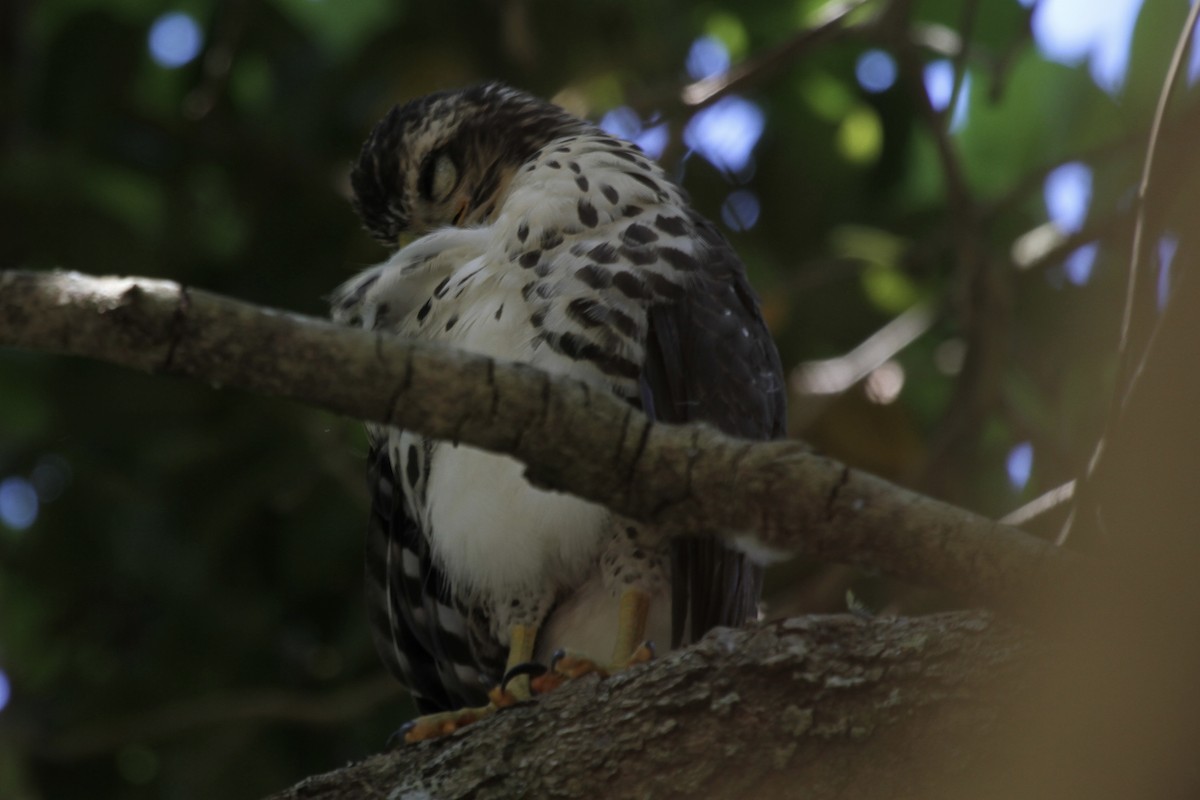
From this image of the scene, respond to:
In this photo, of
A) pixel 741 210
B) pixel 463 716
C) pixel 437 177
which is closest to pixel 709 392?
pixel 463 716

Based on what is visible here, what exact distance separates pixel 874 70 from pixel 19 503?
11.1ft

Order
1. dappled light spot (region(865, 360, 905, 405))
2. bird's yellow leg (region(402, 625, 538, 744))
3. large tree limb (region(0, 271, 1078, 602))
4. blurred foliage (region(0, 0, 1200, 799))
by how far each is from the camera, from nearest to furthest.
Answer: large tree limb (region(0, 271, 1078, 602)) → bird's yellow leg (region(402, 625, 538, 744)) → blurred foliage (region(0, 0, 1200, 799)) → dappled light spot (region(865, 360, 905, 405))

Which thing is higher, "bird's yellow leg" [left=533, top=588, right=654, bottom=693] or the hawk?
the hawk

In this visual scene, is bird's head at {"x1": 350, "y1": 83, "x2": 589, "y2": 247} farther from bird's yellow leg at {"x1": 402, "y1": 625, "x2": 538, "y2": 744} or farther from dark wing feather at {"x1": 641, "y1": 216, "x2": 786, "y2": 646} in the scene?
bird's yellow leg at {"x1": 402, "y1": 625, "x2": 538, "y2": 744}

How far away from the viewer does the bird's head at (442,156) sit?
12.5ft

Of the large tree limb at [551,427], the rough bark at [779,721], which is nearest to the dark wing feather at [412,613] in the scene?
the rough bark at [779,721]

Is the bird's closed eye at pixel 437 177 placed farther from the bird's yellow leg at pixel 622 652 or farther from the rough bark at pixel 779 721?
the rough bark at pixel 779 721

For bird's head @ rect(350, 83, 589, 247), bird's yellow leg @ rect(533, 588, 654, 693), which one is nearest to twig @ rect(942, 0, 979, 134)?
bird's head @ rect(350, 83, 589, 247)

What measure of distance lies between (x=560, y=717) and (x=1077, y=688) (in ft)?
3.74

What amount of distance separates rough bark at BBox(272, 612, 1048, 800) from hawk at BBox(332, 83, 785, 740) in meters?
0.50

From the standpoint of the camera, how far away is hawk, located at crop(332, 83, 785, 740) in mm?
3010

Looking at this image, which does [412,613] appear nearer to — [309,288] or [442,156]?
[442,156]

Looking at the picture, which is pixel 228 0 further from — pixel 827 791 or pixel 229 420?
pixel 827 791

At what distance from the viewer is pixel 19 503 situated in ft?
17.3
